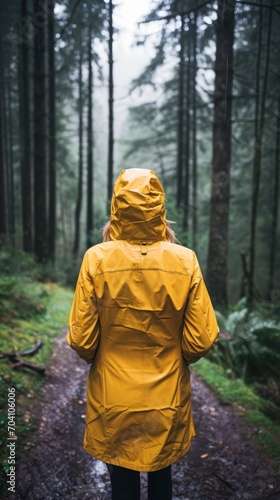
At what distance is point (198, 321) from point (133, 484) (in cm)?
122

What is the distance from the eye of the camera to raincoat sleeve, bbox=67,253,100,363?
2.35m

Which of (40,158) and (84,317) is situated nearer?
(84,317)

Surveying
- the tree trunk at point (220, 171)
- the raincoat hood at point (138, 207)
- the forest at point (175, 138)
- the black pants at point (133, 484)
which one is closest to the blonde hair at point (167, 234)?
the raincoat hood at point (138, 207)

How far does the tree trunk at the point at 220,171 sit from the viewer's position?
841cm

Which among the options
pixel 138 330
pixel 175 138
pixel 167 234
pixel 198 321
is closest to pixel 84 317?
pixel 138 330

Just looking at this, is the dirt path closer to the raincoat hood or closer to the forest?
the forest

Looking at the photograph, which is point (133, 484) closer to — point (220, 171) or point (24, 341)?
point (24, 341)

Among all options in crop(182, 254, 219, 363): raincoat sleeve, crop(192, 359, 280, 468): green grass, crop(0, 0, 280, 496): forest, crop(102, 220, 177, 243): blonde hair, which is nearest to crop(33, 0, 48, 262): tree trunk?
crop(0, 0, 280, 496): forest

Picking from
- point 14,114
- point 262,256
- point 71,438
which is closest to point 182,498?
point 71,438

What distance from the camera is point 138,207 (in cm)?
236

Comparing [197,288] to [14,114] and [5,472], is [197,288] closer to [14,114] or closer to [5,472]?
[5,472]

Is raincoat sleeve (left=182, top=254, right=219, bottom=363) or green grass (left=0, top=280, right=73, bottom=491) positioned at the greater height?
raincoat sleeve (left=182, top=254, right=219, bottom=363)

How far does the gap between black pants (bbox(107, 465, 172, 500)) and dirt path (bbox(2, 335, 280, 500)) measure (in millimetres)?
1109

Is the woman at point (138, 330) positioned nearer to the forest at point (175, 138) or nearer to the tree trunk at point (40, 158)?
the forest at point (175, 138)
